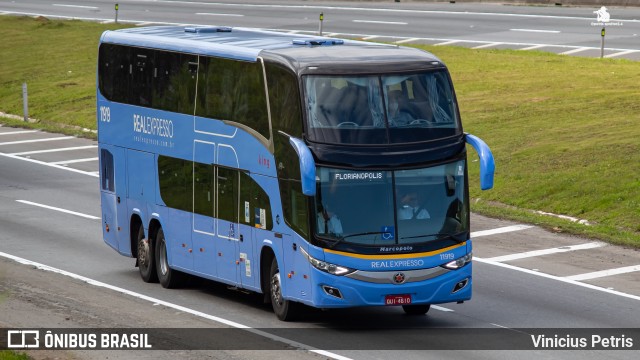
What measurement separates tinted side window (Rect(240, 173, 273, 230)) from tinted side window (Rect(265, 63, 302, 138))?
1.16m

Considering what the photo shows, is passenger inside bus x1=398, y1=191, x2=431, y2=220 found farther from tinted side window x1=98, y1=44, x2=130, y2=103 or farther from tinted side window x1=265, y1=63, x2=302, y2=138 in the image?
tinted side window x1=98, y1=44, x2=130, y2=103

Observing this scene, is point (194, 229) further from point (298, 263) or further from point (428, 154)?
point (428, 154)

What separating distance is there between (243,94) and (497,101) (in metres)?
22.4

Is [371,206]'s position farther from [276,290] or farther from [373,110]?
[276,290]

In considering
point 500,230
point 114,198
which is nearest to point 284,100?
point 114,198

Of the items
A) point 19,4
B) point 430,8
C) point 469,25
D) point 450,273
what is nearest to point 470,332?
point 450,273

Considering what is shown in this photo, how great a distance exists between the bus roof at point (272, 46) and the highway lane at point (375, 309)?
3.84 meters

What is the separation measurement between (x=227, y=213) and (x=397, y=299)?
3.67 meters

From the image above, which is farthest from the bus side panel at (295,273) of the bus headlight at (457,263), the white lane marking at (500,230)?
the white lane marking at (500,230)

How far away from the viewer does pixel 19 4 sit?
7788 centimetres

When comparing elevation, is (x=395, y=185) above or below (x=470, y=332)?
above

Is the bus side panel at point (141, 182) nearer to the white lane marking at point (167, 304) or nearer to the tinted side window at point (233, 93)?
the white lane marking at point (167, 304)

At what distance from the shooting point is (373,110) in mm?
18688

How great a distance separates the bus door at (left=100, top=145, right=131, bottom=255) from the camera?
2453 cm
